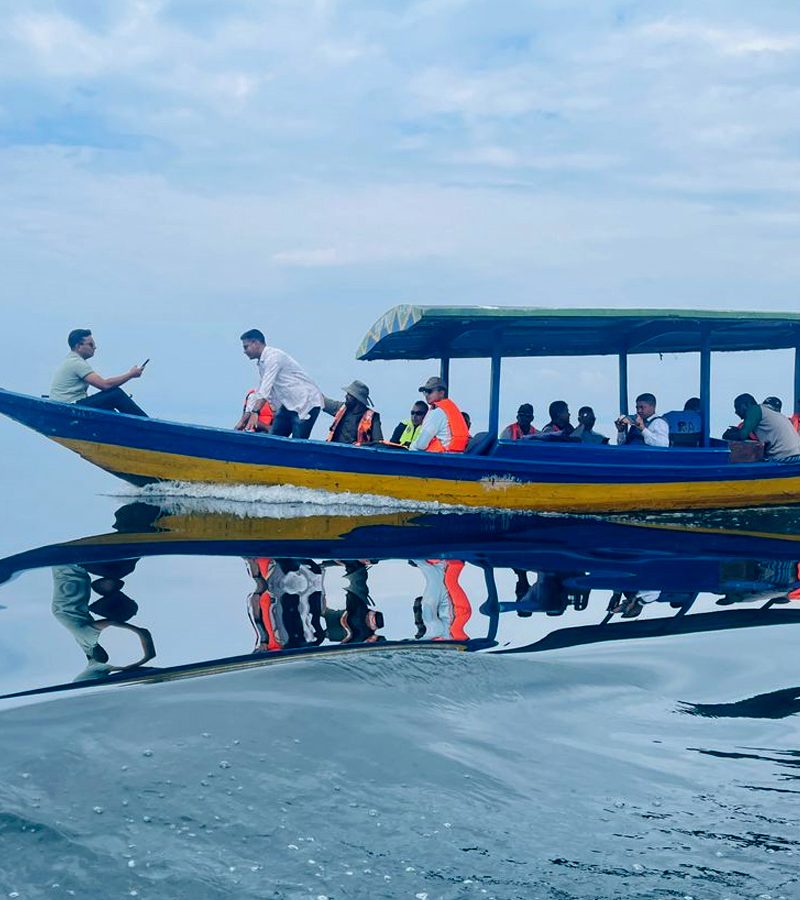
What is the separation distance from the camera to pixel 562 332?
12883 mm

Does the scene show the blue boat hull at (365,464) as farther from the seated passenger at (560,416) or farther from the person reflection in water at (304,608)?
the person reflection in water at (304,608)

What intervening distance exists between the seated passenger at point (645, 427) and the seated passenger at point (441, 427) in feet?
6.91

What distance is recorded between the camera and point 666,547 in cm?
955

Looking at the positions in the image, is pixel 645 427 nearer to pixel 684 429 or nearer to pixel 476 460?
pixel 684 429

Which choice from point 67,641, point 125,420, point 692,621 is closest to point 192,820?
point 67,641

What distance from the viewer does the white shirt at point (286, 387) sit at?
11906 millimetres

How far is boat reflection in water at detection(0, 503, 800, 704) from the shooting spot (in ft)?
16.8

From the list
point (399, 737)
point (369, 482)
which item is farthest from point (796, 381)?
point (399, 737)

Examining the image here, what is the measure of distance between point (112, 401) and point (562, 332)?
5487 mm

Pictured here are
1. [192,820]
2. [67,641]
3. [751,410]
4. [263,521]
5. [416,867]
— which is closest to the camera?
[416,867]

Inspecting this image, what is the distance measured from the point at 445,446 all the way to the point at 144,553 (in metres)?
4.05

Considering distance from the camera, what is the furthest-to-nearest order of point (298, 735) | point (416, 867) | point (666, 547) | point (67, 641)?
point (666, 547) < point (67, 641) < point (298, 735) < point (416, 867)

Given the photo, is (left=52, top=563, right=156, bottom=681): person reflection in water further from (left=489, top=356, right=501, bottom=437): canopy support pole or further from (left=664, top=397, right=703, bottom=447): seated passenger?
(left=664, top=397, right=703, bottom=447): seated passenger

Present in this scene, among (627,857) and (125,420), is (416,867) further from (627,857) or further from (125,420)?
(125,420)
